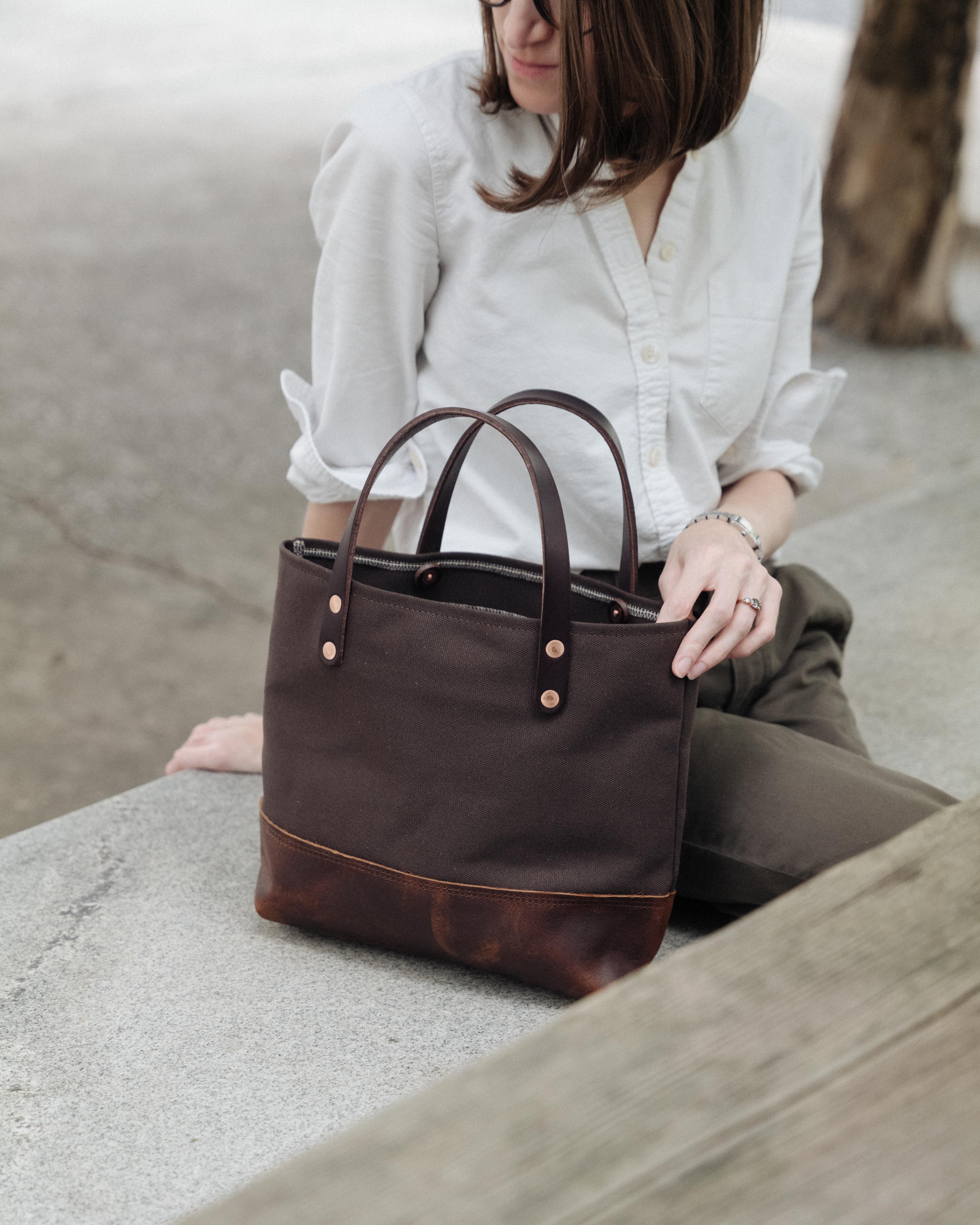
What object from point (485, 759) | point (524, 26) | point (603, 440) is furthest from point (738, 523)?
point (524, 26)

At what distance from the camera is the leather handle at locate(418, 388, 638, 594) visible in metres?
1.07

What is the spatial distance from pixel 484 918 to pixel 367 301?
1.97 ft

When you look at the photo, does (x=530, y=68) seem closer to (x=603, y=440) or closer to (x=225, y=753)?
(x=603, y=440)

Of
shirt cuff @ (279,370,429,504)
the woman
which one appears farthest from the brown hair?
shirt cuff @ (279,370,429,504)

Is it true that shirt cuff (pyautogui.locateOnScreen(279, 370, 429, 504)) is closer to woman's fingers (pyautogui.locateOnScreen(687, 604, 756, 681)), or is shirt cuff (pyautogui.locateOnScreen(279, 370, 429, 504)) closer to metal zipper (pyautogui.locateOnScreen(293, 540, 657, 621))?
metal zipper (pyautogui.locateOnScreen(293, 540, 657, 621))

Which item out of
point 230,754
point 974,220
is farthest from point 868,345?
point 230,754

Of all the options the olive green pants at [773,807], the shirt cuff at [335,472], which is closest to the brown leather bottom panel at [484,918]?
the olive green pants at [773,807]

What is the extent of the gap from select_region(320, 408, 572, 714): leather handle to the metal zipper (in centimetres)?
6

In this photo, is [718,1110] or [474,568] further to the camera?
[474,568]

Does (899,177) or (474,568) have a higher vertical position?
(899,177)

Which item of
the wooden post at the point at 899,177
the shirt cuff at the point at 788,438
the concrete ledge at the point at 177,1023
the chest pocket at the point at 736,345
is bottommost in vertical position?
the concrete ledge at the point at 177,1023

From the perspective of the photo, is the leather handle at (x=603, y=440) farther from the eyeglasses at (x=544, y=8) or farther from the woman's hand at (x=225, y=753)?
the woman's hand at (x=225, y=753)

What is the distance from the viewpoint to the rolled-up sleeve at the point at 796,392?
4.29 feet

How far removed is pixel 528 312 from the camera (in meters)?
1.17
